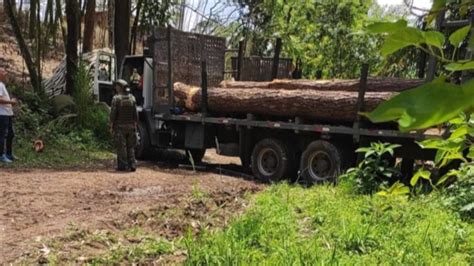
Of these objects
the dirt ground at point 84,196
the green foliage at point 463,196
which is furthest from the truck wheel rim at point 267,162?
the green foliage at point 463,196

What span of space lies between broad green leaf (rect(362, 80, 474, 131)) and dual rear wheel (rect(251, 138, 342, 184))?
330 inches

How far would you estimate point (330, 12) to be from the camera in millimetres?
17734

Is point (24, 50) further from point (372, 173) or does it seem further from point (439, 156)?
point (439, 156)

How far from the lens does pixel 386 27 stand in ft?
2.04

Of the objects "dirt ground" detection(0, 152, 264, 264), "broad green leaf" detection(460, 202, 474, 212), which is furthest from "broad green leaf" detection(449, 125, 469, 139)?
"broad green leaf" detection(460, 202, 474, 212)

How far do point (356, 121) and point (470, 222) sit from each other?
3116mm

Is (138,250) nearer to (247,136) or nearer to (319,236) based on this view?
(319,236)

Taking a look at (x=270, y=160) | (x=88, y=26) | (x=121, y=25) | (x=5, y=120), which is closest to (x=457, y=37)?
(x=270, y=160)

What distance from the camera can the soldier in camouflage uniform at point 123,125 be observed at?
31.7 feet

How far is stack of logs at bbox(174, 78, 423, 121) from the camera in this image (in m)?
8.59

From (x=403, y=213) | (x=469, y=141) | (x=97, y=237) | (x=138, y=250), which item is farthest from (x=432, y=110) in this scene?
(x=403, y=213)

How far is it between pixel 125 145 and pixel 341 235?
573cm

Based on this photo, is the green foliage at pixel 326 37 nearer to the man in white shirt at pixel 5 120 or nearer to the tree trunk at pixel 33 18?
the tree trunk at pixel 33 18

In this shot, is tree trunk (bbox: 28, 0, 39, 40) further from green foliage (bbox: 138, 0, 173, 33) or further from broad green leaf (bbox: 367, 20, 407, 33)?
broad green leaf (bbox: 367, 20, 407, 33)
